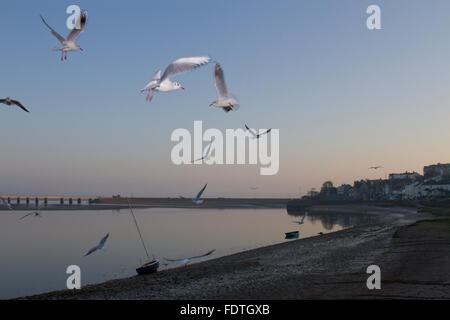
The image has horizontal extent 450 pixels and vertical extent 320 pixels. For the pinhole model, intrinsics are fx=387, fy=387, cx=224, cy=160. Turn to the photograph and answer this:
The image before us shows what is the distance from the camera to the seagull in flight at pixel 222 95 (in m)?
6.80

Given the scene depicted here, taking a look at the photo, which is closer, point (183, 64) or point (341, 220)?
point (183, 64)

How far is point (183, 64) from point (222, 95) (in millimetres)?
1331

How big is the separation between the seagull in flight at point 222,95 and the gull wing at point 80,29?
2.36 meters

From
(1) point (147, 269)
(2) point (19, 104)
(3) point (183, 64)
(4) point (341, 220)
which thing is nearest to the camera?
(3) point (183, 64)

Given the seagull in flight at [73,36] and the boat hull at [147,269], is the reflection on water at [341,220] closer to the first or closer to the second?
the boat hull at [147,269]

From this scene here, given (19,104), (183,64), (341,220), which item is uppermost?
(183,64)

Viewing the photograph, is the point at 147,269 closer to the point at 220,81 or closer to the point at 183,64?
the point at 220,81

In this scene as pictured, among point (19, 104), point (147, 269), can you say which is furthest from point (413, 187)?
point (19, 104)

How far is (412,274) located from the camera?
1552cm

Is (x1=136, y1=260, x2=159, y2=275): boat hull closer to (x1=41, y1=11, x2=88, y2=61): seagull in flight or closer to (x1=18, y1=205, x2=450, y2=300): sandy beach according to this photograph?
(x1=18, y1=205, x2=450, y2=300): sandy beach

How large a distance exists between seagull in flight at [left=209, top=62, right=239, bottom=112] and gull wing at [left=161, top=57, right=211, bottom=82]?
3.48 feet

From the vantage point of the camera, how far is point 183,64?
5.81m
